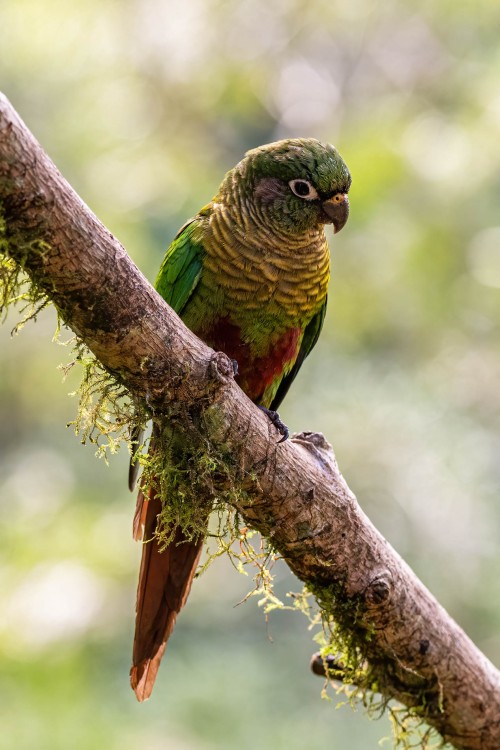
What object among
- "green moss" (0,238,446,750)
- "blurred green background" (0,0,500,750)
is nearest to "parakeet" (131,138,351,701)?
"green moss" (0,238,446,750)

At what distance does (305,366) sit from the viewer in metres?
6.91

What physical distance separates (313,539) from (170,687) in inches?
186

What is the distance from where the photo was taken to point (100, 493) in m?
7.14

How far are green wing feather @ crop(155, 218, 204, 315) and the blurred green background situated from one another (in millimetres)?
3647

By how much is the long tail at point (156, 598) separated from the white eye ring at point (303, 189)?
103 cm

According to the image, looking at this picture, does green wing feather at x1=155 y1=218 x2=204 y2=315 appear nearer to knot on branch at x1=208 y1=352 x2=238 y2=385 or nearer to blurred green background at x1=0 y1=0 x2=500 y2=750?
knot on branch at x1=208 y1=352 x2=238 y2=385

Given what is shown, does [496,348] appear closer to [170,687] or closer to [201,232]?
[170,687]

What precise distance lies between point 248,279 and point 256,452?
66cm

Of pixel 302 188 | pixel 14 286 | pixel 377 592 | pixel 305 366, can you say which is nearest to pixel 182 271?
pixel 302 188

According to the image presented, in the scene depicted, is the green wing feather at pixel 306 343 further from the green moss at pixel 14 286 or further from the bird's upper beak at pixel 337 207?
Answer: the green moss at pixel 14 286

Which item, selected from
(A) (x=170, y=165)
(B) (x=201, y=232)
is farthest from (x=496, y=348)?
(B) (x=201, y=232)

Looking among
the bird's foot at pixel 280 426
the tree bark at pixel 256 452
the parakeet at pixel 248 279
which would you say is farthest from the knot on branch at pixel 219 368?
the parakeet at pixel 248 279

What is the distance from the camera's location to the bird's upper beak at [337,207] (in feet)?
8.93

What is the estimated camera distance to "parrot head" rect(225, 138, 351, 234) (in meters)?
2.70
